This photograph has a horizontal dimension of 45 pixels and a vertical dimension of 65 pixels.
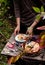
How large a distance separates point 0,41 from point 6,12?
642mm

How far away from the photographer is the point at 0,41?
11.6ft

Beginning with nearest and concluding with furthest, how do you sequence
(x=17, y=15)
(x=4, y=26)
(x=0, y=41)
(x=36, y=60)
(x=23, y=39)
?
(x=36, y=60)
(x=23, y=39)
(x=17, y=15)
(x=0, y=41)
(x=4, y=26)

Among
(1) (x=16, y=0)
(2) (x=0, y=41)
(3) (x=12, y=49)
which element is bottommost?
(2) (x=0, y=41)

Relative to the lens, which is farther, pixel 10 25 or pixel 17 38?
pixel 10 25

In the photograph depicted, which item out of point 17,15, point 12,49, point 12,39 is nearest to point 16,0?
point 17,15

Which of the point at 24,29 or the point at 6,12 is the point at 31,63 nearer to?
the point at 24,29

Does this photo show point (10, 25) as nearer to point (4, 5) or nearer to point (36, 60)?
point (4, 5)

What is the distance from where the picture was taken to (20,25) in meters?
3.45

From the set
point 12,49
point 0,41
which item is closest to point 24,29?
point 0,41

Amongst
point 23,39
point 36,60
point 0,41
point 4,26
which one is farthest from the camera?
point 4,26

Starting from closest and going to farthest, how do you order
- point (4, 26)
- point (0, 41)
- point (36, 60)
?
point (36, 60) → point (0, 41) → point (4, 26)

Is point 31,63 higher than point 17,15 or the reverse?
the reverse

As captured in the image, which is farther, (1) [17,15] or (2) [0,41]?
(2) [0,41]

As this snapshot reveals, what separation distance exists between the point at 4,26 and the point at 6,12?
30 cm
